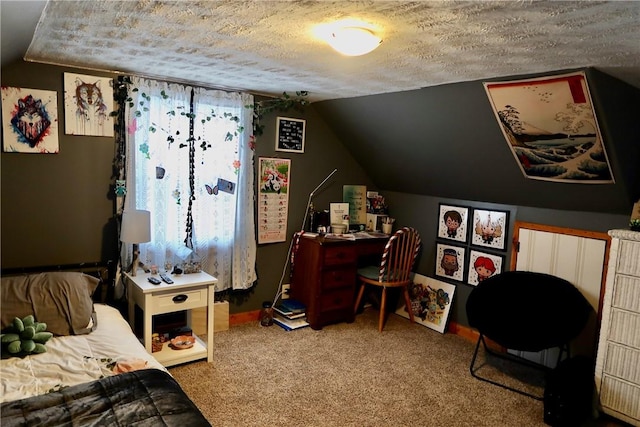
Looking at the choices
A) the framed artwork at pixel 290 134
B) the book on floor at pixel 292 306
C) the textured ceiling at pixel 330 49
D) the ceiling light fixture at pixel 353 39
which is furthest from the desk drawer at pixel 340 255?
the ceiling light fixture at pixel 353 39

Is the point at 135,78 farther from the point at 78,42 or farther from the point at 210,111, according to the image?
the point at 78,42

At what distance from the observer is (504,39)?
6.27 feet

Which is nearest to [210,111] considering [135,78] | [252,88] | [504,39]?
[252,88]

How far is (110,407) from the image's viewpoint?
174 centimetres

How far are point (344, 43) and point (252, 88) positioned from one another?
6.16 feet

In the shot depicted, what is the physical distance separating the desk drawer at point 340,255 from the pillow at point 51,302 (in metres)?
1.92

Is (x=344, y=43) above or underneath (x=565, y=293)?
above

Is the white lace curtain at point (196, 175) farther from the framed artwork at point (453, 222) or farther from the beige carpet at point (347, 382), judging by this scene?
the framed artwork at point (453, 222)

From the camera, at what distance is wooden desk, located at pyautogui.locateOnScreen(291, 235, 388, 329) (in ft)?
12.7

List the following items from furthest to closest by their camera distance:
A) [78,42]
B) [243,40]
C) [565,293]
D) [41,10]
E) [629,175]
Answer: [565,293] < [629,175] < [78,42] < [243,40] < [41,10]

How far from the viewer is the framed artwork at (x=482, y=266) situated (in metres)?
3.73

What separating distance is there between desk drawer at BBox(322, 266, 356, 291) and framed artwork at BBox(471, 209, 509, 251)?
44.7 inches

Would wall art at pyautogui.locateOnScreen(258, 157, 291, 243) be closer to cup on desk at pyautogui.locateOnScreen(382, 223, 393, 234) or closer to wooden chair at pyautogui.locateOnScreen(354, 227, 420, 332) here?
wooden chair at pyautogui.locateOnScreen(354, 227, 420, 332)

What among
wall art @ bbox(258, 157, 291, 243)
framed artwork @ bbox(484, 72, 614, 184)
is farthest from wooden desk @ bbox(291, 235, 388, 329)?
framed artwork @ bbox(484, 72, 614, 184)
